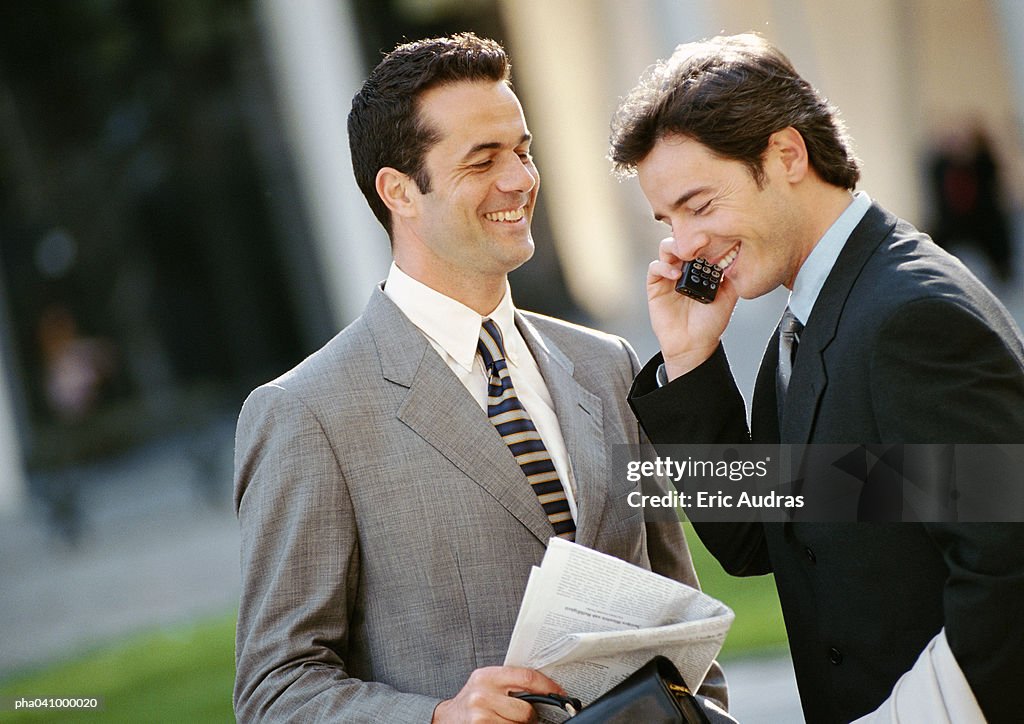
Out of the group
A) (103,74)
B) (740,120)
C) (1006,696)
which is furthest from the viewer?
(103,74)

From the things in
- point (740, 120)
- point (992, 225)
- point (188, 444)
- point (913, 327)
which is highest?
point (740, 120)

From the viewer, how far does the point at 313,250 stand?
15.5 m

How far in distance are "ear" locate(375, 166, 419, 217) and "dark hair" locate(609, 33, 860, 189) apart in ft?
1.83

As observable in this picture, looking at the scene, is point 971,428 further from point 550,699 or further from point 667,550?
point 667,550

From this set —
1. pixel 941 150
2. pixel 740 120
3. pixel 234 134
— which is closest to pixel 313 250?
pixel 234 134

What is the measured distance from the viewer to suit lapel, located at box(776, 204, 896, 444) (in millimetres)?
2227

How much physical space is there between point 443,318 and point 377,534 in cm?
55

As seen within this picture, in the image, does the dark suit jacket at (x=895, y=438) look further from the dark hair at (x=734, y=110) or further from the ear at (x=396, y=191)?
the ear at (x=396, y=191)

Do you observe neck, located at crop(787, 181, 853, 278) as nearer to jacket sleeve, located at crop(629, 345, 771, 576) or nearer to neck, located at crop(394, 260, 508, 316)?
jacket sleeve, located at crop(629, 345, 771, 576)

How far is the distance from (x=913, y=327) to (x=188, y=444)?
44.6ft

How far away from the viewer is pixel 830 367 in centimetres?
220

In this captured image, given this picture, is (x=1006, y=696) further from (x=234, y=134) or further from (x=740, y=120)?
(x=234, y=134)

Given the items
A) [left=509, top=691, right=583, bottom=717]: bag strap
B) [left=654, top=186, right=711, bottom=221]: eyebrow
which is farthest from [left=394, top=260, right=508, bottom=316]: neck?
[left=509, top=691, right=583, bottom=717]: bag strap

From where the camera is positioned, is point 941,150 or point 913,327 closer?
point 913,327
